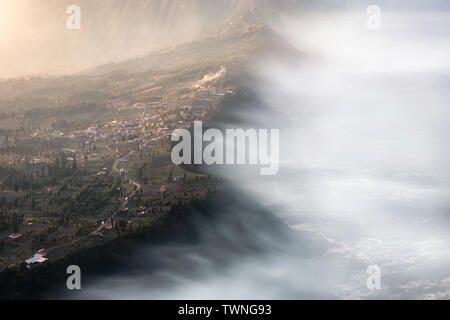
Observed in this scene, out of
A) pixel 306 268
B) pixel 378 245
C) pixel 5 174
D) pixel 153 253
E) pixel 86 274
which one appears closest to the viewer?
pixel 86 274

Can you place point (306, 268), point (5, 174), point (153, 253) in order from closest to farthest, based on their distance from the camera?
point (153, 253) → point (306, 268) → point (5, 174)

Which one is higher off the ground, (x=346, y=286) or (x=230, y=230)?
(x=230, y=230)

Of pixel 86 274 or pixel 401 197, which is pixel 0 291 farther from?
pixel 401 197

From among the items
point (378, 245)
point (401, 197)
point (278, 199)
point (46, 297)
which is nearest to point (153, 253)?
point (46, 297)

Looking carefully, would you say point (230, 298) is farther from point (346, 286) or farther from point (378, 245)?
point (378, 245)

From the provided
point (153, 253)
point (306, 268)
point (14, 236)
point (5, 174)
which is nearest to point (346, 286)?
point (306, 268)

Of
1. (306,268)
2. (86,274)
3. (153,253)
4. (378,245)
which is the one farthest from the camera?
(378,245)

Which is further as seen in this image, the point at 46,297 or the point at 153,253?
the point at 153,253
